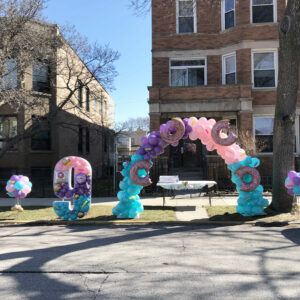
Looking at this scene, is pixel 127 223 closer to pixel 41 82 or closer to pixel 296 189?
pixel 296 189

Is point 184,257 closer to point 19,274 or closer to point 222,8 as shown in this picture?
point 19,274

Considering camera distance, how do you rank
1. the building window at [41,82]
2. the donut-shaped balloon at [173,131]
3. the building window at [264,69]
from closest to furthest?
1. the donut-shaped balloon at [173,131]
2. the building window at [264,69]
3. the building window at [41,82]


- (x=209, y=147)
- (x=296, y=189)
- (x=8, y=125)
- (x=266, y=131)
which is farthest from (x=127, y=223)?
(x=8, y=125)

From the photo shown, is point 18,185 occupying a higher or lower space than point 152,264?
higher

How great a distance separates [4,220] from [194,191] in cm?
859

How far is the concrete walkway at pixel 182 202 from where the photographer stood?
9742 millimetres

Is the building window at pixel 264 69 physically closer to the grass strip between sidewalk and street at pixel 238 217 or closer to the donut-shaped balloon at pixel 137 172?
the grass strip between sidewalk and street at pixel 238 217

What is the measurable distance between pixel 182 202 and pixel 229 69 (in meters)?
8.79

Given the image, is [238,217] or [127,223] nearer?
[127,223]

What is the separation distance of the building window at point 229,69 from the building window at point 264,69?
1.03 meters

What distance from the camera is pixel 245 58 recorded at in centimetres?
1622

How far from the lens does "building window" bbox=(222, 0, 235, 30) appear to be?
55.9 ft

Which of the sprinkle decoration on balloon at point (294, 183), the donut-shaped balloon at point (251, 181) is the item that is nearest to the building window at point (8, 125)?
the donut-shaped balloon at point (251, 181)

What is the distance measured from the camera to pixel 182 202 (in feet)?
39.3
